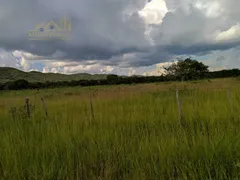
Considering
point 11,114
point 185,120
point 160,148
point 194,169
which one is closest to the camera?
point 194,169

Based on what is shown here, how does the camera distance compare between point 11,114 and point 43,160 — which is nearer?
point 43,160

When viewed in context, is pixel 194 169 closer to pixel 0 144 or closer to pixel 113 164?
pixel 113 164

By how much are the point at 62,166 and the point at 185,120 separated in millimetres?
3605

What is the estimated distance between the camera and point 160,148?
10.3 feet

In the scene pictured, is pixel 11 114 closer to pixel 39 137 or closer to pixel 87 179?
pixel 39 137

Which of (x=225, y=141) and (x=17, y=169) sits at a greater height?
(x=225, y=141)

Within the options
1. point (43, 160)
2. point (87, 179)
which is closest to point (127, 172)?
point (87, 179)

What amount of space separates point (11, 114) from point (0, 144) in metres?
4.17

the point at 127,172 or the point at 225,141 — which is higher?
the point at 225,141

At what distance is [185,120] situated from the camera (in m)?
5.13

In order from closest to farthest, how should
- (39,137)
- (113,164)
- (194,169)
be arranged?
(194,169) → (113,164) → (39,137)

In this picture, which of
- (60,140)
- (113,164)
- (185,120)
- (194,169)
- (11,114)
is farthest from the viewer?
(11,114)

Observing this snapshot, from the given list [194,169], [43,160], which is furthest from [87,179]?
[194,169]

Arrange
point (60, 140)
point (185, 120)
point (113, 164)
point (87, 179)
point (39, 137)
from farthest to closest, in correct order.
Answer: point (185, 120)
point (39, 137)
point (60, 140)
point (113, 164)
point (87, 179)
